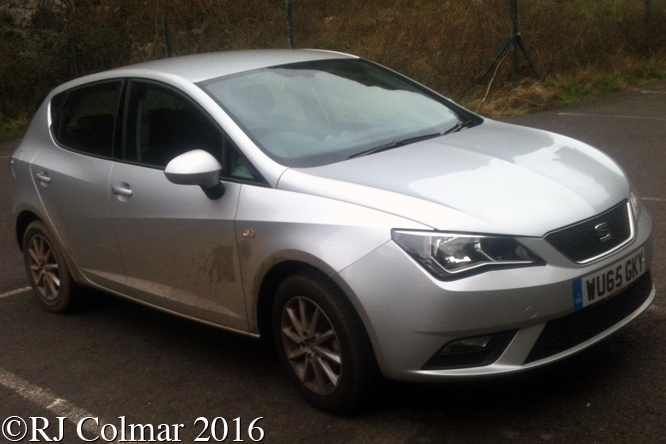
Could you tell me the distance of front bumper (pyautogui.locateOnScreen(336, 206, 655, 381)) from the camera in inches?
126

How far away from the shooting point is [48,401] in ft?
13.8

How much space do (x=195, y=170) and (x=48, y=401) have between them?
1.45 metres

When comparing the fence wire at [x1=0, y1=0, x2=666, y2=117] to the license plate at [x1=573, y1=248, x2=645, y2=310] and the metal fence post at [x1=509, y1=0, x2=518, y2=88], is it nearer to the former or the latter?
the metal fence post at [x1=509, y1=0, x2=518, y2=88]

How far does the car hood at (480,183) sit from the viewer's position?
11.0 feet

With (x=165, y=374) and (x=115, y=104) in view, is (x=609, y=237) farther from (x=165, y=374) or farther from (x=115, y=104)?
(x=115, y=104)

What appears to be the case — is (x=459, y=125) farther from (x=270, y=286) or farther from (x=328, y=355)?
(x=328, y=355)

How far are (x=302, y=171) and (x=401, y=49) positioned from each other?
36.9 feet

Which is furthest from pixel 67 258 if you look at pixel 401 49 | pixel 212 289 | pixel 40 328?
pixel 401 49

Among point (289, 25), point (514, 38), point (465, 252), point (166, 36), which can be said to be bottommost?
point (166, 36)

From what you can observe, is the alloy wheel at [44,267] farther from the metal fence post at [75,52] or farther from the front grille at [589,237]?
the metal fence post at [75,52]

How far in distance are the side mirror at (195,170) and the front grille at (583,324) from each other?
166 centimetres

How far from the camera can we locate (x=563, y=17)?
13727mm

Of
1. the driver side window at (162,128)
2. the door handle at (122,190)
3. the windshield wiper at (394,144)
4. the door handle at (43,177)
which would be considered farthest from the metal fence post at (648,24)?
the door handle at (122,190)

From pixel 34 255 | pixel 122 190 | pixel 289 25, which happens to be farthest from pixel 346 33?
pixel 122 190
